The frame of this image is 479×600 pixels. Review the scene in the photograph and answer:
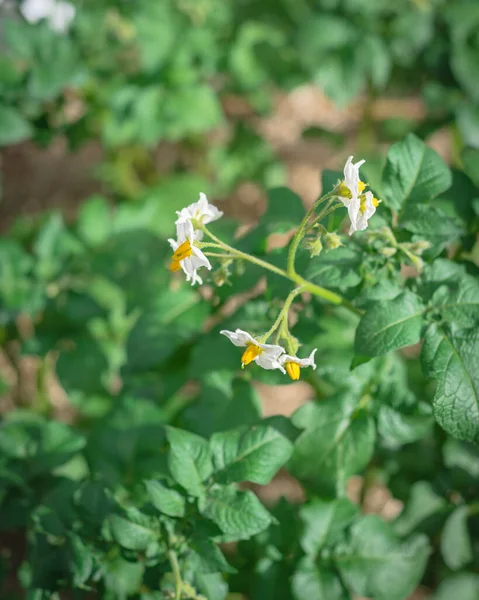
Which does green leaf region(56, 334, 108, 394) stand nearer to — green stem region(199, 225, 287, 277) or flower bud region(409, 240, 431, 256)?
green stem region(199, 225, 287, 277)

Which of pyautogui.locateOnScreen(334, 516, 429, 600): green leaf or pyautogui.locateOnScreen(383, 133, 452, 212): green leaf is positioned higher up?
pyautogui.locateOnScreen(383, 133, 452, 212): green leaf

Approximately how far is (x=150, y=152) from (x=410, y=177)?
207 centimetres

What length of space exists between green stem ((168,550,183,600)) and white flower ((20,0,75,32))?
1945mm

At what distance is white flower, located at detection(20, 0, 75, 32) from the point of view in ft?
7.93

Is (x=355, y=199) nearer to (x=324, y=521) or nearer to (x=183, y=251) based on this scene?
(x=183, y=251)

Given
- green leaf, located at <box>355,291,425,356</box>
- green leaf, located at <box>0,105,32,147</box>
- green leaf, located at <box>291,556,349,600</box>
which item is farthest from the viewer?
green leaf, located at <box>0,105,32,147</box>

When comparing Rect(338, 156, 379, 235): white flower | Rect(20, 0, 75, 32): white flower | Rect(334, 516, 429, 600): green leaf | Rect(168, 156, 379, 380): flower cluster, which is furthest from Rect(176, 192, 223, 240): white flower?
Rect(20, 0, 75, 32): white flower

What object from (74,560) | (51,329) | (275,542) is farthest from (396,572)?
(51,329)

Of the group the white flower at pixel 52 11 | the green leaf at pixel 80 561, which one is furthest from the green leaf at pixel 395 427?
the white flower at pixel 52 11

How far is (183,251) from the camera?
1.17 m

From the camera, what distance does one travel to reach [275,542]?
1567mm

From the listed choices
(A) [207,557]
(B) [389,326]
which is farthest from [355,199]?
(A) [207,557]

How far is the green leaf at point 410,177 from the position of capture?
140 cm

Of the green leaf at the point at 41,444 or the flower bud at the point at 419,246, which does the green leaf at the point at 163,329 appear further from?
the flower bud at the point at 419,246
